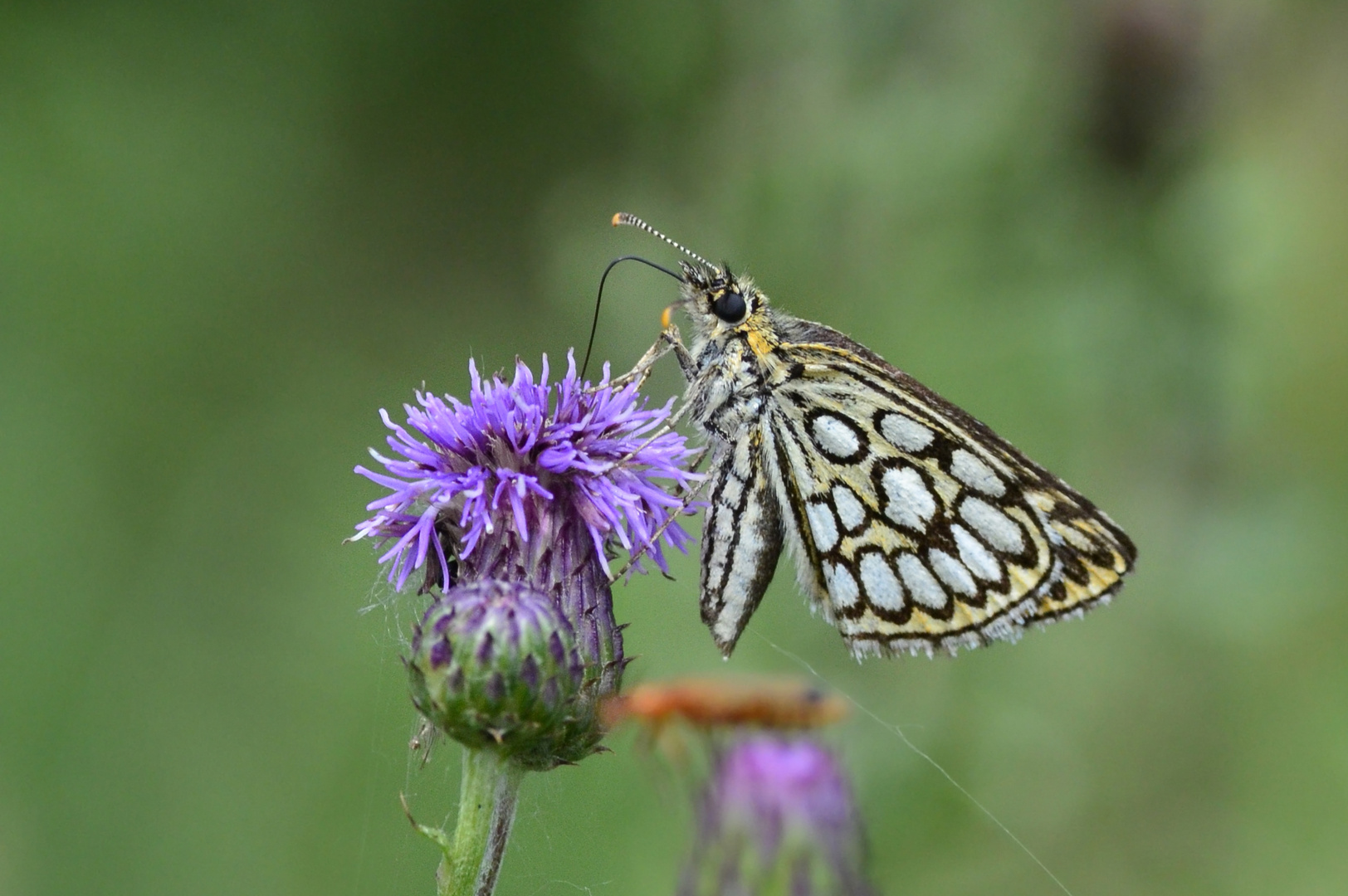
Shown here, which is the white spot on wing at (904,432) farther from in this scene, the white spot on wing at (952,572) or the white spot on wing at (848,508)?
the white spot on wing at (952,572)

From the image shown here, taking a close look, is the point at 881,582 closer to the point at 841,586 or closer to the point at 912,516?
the point at 841,586

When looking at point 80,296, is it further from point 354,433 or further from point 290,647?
point 290,647

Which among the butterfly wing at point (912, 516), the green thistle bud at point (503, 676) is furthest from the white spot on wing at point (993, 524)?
the green thistle bud at point (503, 676)

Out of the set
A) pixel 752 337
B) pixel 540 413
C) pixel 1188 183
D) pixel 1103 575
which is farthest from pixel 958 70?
Result: pixel 540 413

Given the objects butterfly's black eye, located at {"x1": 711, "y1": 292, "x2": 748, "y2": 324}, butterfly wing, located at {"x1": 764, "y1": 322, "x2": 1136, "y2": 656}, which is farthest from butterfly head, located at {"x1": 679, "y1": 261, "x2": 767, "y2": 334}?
butterfly wing, located at {"x1": 764, "y1": 322, "x2": 1136, "y2": 656}

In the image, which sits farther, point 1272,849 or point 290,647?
point 290,647
